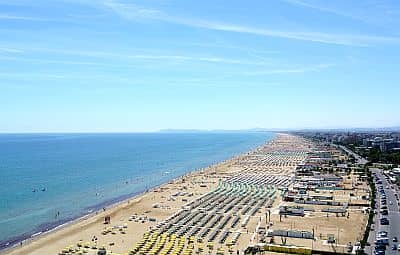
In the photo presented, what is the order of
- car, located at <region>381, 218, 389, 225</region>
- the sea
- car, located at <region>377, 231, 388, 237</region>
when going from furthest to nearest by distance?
the sea → car, located at <region>381, 218, 389, 225</region> → car, located at <region>377, 231, 388, 237</region>

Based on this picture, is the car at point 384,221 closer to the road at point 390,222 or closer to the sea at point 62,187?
the road at point 390,222

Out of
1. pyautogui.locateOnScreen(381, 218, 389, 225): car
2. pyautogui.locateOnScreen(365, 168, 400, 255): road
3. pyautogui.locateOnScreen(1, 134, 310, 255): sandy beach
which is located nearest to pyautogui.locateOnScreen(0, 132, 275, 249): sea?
pyautogui.locateOnScreen(1, 134, 310, 255): sandy beach

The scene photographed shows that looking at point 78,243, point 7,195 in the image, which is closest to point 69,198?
point 7,195

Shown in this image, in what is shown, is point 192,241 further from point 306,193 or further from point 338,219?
point 306,193

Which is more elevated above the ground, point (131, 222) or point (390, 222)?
point (390, 222)

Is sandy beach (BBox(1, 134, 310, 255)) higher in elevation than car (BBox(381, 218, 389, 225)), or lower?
lower

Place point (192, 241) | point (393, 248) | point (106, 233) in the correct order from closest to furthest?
1. point (393, 248)
2. point (192, 241)
3. point (106, 233)

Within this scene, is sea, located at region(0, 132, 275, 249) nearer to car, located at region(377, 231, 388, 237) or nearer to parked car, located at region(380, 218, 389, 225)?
car, located at region(377, 231, 388, 237)

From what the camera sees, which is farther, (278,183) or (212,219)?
(278,183)

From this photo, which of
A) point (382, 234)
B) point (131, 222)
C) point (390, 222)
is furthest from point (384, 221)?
point (131, 222)

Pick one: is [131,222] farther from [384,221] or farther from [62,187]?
[62,187]

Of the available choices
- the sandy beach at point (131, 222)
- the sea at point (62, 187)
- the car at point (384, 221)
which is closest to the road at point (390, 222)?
the car at point (384, 221)
